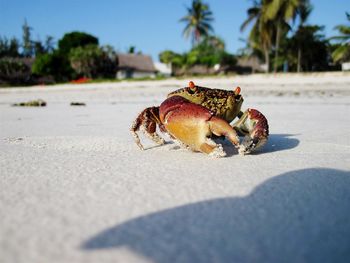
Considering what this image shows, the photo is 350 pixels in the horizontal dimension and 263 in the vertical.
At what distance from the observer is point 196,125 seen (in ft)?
7.86

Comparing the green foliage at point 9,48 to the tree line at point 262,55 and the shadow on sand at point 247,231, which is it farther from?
the shadow on sand at point 247,231

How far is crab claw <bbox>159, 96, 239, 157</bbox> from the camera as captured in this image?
7.73 ft

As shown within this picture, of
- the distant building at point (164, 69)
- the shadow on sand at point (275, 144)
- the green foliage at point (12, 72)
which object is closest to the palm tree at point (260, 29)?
the distant building at point (164, 69)

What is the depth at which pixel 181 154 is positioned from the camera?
9.29 ft

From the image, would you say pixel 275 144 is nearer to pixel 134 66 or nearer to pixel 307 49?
pixel 307 49

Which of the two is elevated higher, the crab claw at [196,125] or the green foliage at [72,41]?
the green foliage at [72,41]

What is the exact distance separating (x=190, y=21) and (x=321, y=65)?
837 inches

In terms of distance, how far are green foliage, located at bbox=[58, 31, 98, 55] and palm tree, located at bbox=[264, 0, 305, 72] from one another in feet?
99.6

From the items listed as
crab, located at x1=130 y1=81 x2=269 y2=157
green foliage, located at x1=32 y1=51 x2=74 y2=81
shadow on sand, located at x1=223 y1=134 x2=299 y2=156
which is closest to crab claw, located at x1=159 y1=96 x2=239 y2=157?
crab, located at x1=130 y1=81 x2=269 y2=157

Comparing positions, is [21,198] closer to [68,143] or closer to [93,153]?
[93,153]

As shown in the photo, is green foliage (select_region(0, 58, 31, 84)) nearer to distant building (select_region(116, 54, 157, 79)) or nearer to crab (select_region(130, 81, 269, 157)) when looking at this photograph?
distant building (select_region(116, 54, 157, 79))

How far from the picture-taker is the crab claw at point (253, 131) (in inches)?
104

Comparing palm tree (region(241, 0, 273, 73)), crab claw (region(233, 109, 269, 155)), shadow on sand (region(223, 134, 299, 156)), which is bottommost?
shadow on sand (region(223, 134, 299, 156))

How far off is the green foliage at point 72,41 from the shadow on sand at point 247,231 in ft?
178
